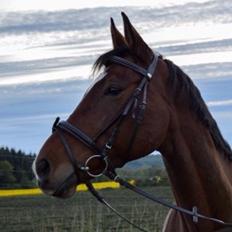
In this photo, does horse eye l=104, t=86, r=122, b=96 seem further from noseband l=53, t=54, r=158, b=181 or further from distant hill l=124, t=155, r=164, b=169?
distant hill l=124, t=155, r=164, b=169

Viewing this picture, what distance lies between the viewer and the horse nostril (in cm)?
487

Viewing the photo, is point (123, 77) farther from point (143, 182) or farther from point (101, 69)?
point (143, 182)

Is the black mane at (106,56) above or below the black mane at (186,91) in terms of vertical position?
above

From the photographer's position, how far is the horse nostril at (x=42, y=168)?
4.87 meters

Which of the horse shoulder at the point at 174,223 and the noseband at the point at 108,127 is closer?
the noseband at the point at 108,127

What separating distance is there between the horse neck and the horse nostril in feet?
2.88

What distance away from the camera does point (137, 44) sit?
530cm

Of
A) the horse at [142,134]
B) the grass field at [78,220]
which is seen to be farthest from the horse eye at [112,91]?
the grass field at [78,220]

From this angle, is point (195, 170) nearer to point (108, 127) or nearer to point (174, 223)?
point (174, 223)

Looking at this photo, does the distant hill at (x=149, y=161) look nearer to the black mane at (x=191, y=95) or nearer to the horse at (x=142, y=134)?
the horse at (x=142, y=134)

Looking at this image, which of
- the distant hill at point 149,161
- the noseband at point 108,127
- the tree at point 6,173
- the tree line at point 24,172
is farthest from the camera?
the tree at point 6,173

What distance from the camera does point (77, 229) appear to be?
16.7 metres

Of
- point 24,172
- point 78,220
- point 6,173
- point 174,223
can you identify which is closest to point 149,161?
→ point 78,220

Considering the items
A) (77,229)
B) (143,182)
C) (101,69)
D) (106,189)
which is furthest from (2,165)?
(101,69)
